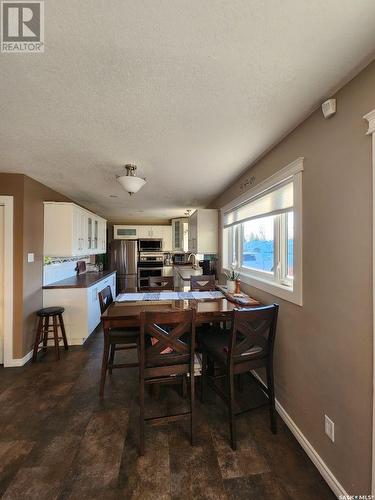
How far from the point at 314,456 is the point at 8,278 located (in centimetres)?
335

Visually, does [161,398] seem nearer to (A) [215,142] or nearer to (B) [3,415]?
(B) [3,415]

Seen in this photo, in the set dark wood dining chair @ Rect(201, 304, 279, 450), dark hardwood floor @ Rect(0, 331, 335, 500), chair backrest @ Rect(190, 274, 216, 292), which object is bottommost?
dark hardwood floor @ Rect(0, 331, 335, 500)

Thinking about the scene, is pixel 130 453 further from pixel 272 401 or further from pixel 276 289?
pixel 276 289

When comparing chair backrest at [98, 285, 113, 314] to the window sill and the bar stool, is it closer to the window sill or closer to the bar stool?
the bar stool

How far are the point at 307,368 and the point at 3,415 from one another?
2.49m

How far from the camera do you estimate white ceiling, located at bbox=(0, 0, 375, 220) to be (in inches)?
34.7

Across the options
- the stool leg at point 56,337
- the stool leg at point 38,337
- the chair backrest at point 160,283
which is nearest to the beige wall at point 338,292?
the chair backrest at point 160,283

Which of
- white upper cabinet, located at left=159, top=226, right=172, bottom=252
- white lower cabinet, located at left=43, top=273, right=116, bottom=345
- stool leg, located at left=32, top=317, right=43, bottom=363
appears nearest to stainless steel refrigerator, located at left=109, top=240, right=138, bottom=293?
white upper cabinet, located at left=159, top=226, right=172, bottom=252

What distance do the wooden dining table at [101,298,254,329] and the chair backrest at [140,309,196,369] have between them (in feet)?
1.02

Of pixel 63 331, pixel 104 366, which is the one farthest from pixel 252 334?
pixel 63 331

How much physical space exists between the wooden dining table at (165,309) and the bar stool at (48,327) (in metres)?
1.17

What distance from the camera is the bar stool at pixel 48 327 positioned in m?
2.85

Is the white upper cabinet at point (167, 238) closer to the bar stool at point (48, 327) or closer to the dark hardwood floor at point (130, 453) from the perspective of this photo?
the bar stool at point (48, 327)

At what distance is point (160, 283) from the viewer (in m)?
3.37
